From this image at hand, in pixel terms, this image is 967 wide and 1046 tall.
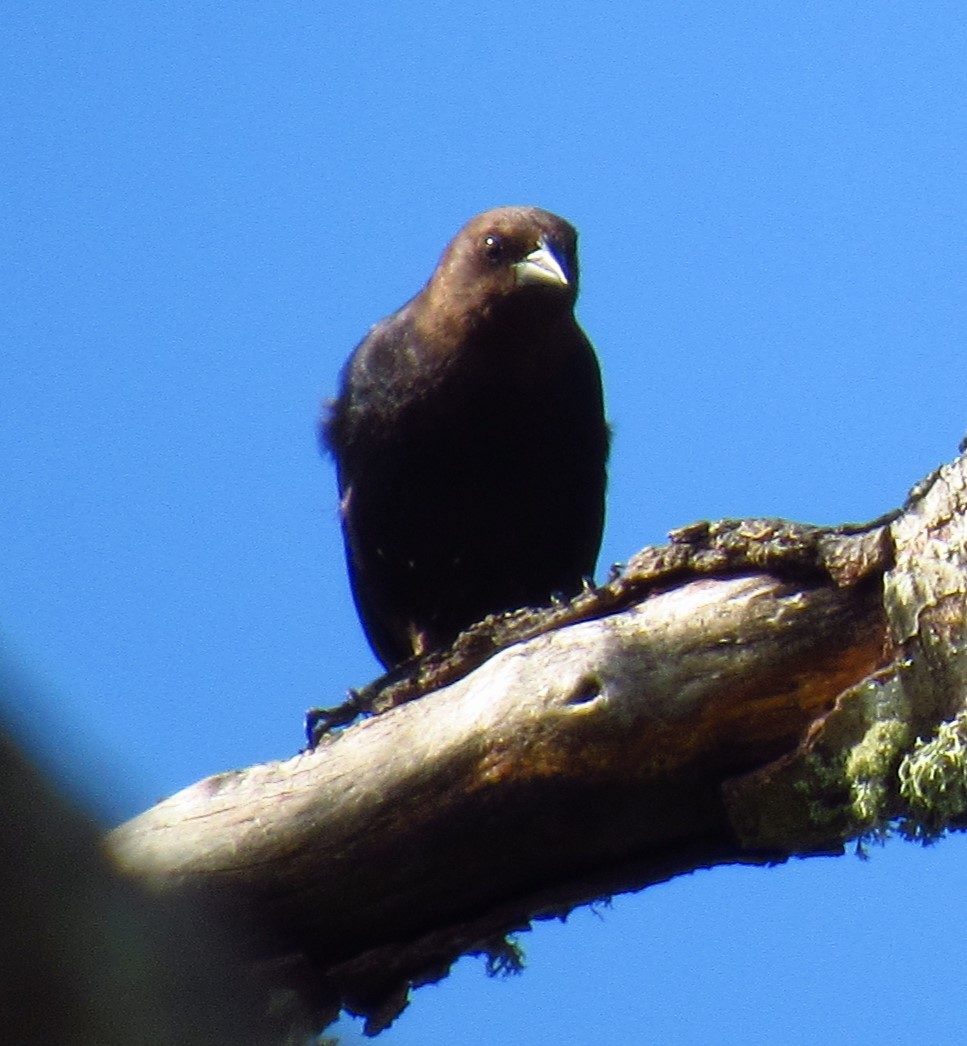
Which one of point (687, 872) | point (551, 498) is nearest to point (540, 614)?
point (687, 872)

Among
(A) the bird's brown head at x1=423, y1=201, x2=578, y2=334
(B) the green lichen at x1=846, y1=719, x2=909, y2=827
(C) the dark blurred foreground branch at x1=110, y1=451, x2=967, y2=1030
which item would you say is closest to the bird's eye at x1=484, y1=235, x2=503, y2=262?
(A) the bird's brown head at x1=423, y1=201, x2=578, y2=334

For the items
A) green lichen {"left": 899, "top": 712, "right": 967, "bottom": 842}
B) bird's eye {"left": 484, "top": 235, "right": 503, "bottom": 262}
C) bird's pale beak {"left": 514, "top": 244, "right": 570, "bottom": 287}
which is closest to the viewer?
green lichen {"left": 899, "top": 712, "right": 967, "bottom": 842}

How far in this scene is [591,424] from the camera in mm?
4777

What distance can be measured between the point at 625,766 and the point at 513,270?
2.24 metres

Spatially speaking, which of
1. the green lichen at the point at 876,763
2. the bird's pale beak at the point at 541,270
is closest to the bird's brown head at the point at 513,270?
the bird's pale beak at the point at 541,270

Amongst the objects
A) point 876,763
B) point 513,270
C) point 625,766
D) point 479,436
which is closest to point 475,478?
point 479,436

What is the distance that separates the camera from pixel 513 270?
4672mm

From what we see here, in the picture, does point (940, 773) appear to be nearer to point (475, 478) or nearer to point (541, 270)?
point (475, 478)

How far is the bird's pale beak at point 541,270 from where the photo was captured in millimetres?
4566

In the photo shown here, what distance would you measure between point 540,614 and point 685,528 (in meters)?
0.32

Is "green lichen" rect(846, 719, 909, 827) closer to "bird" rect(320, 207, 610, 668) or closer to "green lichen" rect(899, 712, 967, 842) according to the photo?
"green lichen" rect(899, 712, 967, 842)

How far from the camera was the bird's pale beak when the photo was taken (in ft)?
15.0

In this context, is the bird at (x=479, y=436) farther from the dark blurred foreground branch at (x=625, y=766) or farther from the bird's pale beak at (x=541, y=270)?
the dark blurred foreground branch at (x=625, y=766)

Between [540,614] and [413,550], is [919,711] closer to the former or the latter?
[540,614]
